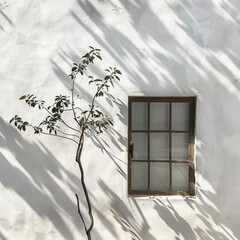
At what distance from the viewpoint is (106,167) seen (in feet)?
14.8

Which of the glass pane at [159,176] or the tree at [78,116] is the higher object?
the tree at [78,116]

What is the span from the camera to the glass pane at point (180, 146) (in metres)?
4.63

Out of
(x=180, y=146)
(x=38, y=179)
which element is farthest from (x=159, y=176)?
(x=38, y=179)

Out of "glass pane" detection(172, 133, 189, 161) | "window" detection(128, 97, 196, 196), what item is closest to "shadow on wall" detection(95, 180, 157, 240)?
"window" detection(128, 97, 196, 196)

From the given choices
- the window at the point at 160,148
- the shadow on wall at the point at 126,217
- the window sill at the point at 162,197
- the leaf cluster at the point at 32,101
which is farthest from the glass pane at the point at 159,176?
the leaf cluster at the point at 32,101

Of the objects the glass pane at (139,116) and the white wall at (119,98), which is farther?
the glass pane at (139,116)

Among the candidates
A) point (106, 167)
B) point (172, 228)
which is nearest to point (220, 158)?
point (172, 228)

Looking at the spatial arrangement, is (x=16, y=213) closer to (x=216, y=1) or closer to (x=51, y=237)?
(x=51, y=237)

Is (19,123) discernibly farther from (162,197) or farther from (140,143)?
(162,197)

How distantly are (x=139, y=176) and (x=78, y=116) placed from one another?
42.8 inches

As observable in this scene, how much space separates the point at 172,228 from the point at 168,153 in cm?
92

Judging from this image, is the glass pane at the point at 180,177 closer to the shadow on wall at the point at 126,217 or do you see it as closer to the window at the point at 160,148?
the window at the point at 160,148

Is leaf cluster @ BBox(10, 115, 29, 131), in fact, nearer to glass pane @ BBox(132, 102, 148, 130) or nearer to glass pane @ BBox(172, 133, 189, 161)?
glass pane @ BBox(132, 102, 148, 130)

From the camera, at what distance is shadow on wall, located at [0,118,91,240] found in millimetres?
4535
